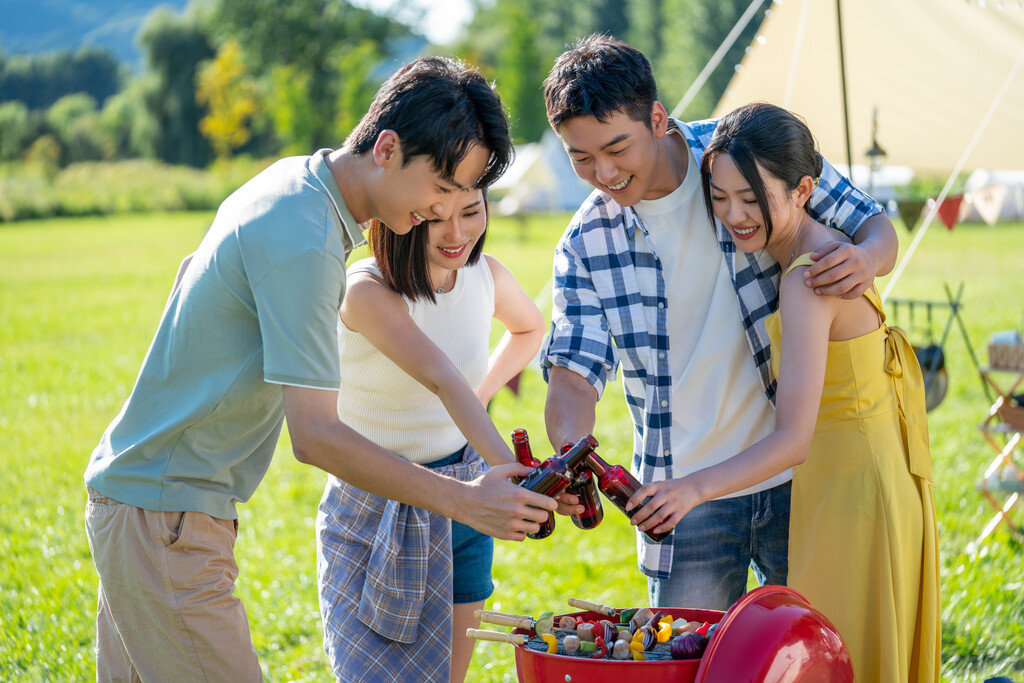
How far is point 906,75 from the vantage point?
659cm

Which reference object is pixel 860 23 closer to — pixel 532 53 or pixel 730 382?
pixel 730 382

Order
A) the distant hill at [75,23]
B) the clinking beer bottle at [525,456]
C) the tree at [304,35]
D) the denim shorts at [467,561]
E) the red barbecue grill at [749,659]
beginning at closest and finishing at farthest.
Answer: the red barbecue grill at [749,659] → the clinking beer bottle at [525,456] → the denim shorts at [467,561] → the tree at [304,35] → the distant hill at [75,23]

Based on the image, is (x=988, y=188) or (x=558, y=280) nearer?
(x=558, y=280)

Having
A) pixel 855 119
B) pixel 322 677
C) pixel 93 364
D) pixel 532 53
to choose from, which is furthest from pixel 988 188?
pixel 532 53

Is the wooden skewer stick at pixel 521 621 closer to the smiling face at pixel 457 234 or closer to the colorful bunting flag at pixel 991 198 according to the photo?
the smiling face at pixel 457 234

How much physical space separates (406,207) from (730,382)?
1.07 metres

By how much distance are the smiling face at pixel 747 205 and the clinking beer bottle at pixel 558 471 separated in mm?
762

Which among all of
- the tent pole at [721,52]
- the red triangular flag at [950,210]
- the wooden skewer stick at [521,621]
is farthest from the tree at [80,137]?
the wooden skewer stick at [521,621]

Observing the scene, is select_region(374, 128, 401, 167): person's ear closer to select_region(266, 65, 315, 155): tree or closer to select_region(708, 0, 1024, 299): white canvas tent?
select_region(708, 0, 1024, 299): white canvas tent

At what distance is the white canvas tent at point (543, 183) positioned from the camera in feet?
94.8

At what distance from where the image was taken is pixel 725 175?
235cm

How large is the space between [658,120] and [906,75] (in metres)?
4.85

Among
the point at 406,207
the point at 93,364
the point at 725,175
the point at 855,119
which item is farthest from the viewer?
the point at 93,364

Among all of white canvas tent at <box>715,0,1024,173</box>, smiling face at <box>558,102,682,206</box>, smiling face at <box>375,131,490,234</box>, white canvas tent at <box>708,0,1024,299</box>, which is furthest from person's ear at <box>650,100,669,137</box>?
white canvas tent at <box>715,0,1024,173</box>
